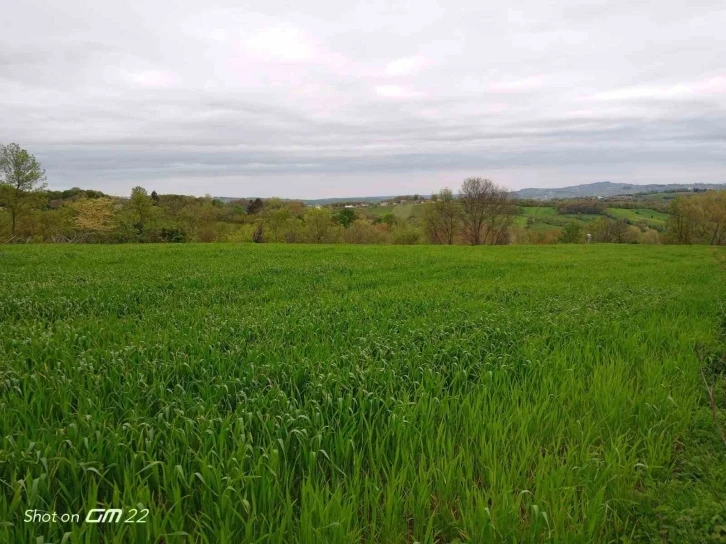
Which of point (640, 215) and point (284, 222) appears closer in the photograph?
point (284, 222)

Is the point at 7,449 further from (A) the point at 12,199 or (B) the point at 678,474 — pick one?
(A) the point at 12,199

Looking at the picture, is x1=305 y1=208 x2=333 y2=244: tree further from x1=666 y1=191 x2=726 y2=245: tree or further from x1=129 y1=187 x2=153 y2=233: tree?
x1=666 y1=191 x2=726 y2=245: tree

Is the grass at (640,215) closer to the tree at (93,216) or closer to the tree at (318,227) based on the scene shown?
the tree at (318,227)

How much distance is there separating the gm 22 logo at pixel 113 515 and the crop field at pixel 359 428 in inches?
1.3

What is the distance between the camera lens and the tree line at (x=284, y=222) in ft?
139

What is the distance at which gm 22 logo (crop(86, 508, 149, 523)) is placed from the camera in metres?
2.65

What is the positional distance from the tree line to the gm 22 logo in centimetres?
4786

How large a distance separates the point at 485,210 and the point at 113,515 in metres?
59.7

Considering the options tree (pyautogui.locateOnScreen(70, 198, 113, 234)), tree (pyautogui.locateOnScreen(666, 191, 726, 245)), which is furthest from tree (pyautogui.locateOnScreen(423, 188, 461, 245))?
tree (pyautogui.locateOnScreen(70, 198, 113, 234))

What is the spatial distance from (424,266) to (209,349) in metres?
15.7

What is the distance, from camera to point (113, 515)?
274cm

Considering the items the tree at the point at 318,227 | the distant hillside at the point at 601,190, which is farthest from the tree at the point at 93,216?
the distant hillside at the point at 601,190

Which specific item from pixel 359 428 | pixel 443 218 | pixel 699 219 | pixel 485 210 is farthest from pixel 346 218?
pixel 359 428

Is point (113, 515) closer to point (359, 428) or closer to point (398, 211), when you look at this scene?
point (359, 428)
